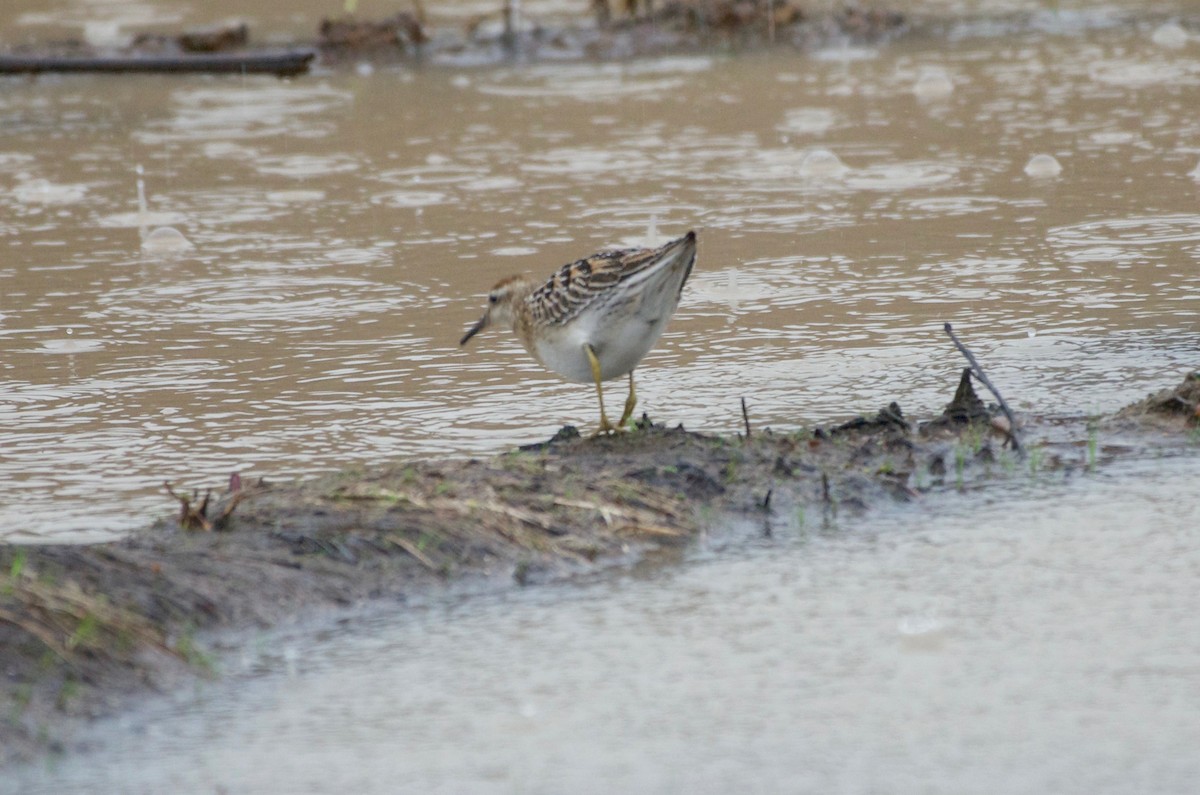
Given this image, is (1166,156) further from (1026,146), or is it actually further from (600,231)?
(600,231)

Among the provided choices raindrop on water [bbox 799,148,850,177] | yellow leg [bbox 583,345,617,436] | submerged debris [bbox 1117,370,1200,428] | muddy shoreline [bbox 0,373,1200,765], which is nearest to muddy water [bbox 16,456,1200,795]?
muddy shoreline [bbox 0,373,1200,765]

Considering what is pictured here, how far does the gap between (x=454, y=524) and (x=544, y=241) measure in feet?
12.9

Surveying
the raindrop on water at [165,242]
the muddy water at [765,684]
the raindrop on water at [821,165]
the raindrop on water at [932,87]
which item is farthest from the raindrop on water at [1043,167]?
the muddy water at [765,684]

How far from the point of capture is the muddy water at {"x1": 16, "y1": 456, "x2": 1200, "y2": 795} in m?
3.67

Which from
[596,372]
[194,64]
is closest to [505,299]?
[596,372]

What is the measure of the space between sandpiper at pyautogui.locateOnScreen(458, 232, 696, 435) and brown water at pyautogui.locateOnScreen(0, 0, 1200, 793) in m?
0.35

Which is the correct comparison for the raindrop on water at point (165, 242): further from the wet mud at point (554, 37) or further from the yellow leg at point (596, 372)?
the wet mud at point (554, 37)

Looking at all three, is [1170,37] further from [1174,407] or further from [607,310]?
[607,310]

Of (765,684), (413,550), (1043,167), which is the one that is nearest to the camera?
(765,684)

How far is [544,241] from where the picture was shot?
8.69m

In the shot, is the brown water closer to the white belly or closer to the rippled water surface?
the rippled water surface

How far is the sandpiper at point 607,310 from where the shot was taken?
558 centimetres

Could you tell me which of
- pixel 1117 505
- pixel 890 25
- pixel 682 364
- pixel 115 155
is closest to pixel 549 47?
pixel 890 25

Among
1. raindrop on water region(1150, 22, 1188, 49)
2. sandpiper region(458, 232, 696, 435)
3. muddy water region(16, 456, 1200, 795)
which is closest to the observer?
muddy water region(16, 456, 1200, 795)
